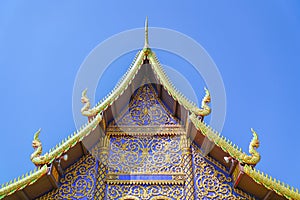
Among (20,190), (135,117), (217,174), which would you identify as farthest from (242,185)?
(20,190)

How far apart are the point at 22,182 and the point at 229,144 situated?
386 cm

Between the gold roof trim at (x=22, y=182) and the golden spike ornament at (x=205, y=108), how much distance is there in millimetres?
3176

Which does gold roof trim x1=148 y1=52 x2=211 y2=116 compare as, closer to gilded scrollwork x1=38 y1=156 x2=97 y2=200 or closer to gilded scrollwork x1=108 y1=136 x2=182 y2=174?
gilded scrollwork x1=108 y1=136 x2=182 y2=174

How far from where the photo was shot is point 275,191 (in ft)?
24.3

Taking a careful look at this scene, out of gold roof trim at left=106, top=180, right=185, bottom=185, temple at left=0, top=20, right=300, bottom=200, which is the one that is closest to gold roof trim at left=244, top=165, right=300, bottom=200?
temple at left=0, top=20, right=300, bottom=200

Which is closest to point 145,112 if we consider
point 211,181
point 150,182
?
point 150,182

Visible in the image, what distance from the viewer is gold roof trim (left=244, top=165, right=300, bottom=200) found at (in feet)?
24.2

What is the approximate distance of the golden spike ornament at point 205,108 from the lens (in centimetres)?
854

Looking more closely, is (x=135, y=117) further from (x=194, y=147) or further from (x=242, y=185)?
(x=242, y=185)

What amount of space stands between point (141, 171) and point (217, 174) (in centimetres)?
149

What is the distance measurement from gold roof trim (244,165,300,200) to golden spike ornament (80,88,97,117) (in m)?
3.24

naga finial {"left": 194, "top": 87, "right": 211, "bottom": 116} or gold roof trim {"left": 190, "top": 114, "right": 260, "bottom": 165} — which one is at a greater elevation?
naga finial {"left": 194, "top": 87, "right": 211, "bottom": 116}

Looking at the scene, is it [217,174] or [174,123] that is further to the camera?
[174,123]

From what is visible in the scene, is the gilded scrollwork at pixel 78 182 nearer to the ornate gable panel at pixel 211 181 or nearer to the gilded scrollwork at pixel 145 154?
the gilded scrollwork at pixel 145 154
